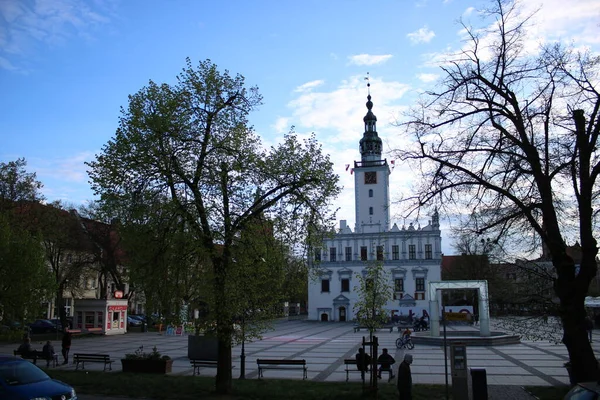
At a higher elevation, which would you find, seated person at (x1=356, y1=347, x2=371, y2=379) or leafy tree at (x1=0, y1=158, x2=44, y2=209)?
leafy tree at (x1=0, y1=158, x2=44, y2=209)

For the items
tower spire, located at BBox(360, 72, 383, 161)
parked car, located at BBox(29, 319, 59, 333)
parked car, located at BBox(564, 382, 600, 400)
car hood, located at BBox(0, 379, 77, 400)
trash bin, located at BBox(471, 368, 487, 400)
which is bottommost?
parked car, located at BBox(29, 319, 59, 333)

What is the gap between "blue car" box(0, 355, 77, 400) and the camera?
38.1ft

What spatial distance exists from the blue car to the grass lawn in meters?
3.64

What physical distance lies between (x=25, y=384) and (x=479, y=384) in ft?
38.9

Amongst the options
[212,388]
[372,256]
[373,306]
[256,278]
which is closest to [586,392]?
[256,278]

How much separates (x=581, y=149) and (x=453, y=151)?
3.19 metres

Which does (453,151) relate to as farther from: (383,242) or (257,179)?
(383,242)

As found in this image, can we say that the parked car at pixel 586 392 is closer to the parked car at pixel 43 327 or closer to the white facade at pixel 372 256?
the parked car at pixel 43 327

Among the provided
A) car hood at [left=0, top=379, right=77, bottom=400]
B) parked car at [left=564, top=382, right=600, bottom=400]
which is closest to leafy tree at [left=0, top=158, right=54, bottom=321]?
car hood at [left=0, top=379, right=77, bottom=400]

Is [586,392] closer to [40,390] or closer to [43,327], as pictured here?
[40,390]

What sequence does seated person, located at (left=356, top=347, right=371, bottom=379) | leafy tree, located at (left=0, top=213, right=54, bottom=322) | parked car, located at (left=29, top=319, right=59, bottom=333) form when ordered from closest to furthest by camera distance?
seated person, located at (left=356, top=347, right=371, bottom=379) < leafy tree, located at (left=0, top=213, right=54, bottom=322) < parked car, located at (left=29, top=319, right=59, bottom=333)

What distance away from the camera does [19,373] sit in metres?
12.6

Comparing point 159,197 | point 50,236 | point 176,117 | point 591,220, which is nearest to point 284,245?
point 159,197

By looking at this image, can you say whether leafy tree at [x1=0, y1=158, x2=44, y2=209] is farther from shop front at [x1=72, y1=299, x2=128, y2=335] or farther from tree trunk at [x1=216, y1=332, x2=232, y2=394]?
tree trunk at [x1=216, y1=332, x2=232, y2=394]
